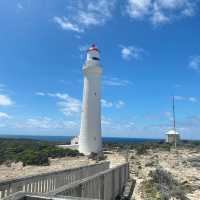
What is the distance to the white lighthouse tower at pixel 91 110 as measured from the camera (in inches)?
1240

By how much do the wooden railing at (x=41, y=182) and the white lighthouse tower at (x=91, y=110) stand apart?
17437mm

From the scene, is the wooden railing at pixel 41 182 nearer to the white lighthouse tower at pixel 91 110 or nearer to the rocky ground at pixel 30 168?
the rocky ground at pixel 30 168

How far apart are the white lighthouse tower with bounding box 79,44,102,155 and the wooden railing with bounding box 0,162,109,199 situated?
686 inches

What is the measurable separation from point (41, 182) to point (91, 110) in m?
21.7

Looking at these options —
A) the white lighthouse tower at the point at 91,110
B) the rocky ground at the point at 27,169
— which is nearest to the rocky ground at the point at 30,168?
the rocky ground at the point at 27,169

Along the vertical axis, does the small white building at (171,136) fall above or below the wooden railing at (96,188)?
above

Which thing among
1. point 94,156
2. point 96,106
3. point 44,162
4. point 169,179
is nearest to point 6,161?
point 44,162

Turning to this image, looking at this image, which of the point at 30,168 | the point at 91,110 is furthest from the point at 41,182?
the point at 91,110

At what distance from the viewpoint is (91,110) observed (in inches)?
1236

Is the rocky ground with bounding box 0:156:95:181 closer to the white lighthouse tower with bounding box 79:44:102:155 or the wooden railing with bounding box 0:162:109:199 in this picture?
the white lighthouse tower with bounding box 79:44:102:155

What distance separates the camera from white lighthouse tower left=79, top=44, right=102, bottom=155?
1240 inches

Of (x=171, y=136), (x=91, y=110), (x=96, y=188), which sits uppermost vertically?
(x=91, y=110)

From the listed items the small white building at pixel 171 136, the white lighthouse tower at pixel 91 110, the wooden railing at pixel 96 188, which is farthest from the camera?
the small white building at pixel 171 136

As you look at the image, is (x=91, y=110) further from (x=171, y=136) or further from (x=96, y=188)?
(x=171, y=136)
